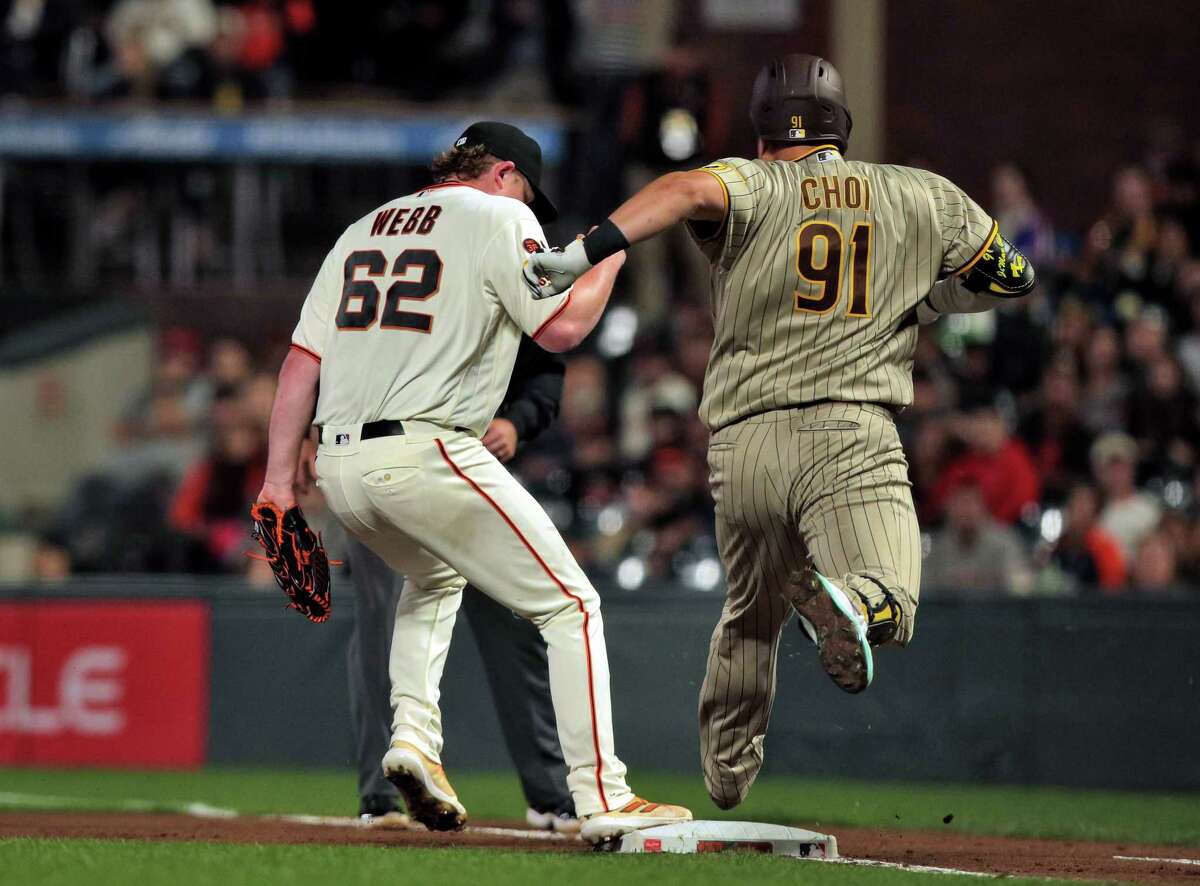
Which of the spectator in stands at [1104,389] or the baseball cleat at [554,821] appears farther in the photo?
the spectator in stands at [1104,389]

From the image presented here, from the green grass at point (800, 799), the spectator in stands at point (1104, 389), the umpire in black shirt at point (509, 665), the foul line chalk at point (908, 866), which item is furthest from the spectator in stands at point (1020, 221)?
the foul line chalk at point (908, 866)

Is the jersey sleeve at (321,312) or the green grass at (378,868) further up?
the jersey sleeve at (321,312)

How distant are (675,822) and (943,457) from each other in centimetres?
583

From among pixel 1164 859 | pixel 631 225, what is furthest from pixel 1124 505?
pixel 631 225

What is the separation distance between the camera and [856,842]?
6.30 m

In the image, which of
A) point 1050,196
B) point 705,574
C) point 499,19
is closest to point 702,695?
point 705,574

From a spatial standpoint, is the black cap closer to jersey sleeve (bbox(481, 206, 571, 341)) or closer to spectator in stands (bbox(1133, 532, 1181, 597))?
jersey sleeve (bbox(481, 206, 571, 341))

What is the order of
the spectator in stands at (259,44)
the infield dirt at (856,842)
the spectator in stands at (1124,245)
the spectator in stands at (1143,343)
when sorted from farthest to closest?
the spectator in stands at (259,44)
the spectator in stands at (1124,245)
the spectator in stands at (1143,343)
the infield dirt at (856,842)

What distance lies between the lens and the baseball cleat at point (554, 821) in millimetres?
6258

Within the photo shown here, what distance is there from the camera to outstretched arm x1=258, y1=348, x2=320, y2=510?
5605mm

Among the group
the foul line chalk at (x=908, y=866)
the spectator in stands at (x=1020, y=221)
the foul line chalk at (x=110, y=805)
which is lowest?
the foul line chalk at (x=110, y=805)

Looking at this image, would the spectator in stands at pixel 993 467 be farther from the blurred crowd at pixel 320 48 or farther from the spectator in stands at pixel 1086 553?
the blurred crowd at pixel 320 48

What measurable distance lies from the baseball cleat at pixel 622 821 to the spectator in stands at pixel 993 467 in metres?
5.65

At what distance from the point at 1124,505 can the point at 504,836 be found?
5478 mm
